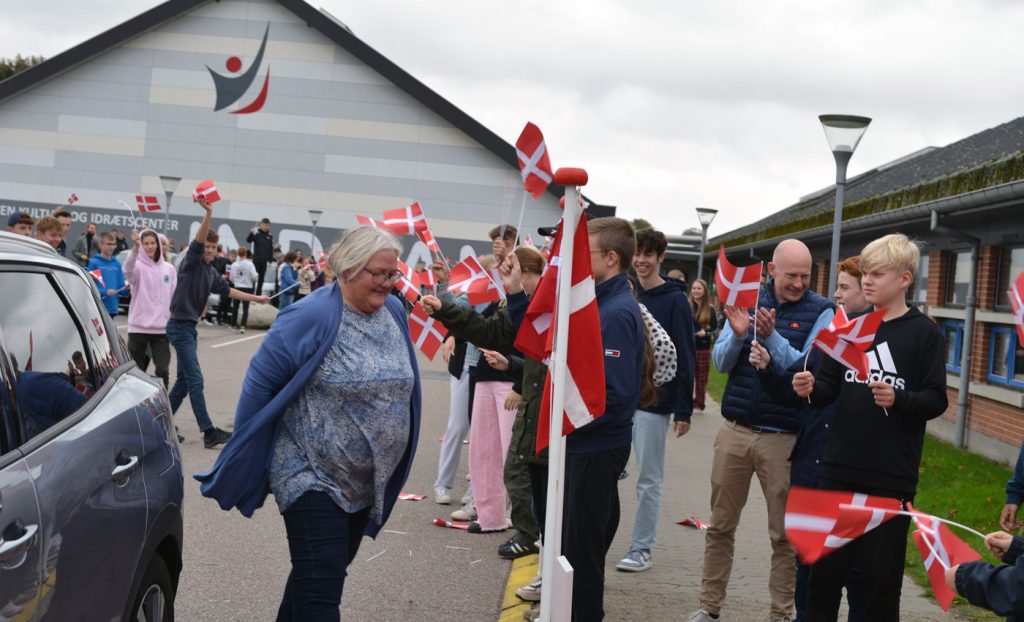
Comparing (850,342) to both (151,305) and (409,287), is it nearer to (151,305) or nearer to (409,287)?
(409,287)

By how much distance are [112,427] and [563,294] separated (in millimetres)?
1608

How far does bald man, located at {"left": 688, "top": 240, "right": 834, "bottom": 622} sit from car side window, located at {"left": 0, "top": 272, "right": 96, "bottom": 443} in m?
3.24

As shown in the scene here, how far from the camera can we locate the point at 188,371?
10.9m

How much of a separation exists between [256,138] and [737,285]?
133 ft

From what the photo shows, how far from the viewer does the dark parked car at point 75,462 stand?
294 cm

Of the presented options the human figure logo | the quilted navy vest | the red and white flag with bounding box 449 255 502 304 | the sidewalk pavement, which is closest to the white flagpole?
the quilted navy vest

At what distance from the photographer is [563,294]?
417 cm

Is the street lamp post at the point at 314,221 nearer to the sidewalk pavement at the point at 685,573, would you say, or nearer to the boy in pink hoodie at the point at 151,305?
the boy in pink hoodie at the point at 151,305

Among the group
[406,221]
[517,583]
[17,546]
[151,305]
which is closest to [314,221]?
[151,305]

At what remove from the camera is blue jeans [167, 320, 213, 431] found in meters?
10.9

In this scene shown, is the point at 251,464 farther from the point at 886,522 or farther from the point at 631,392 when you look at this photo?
the point at 886,522

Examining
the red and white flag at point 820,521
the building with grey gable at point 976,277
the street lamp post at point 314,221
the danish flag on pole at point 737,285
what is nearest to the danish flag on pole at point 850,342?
the danish flag on pole at point 737,285

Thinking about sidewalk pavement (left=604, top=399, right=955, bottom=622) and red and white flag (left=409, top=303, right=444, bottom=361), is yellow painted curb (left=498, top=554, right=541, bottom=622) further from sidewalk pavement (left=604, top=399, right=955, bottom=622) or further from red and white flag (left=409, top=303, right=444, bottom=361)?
red and white flag (left=409, top=303, right=444, bottom=361)

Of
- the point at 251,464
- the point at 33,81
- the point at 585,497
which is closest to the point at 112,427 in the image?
the point at 251,464
